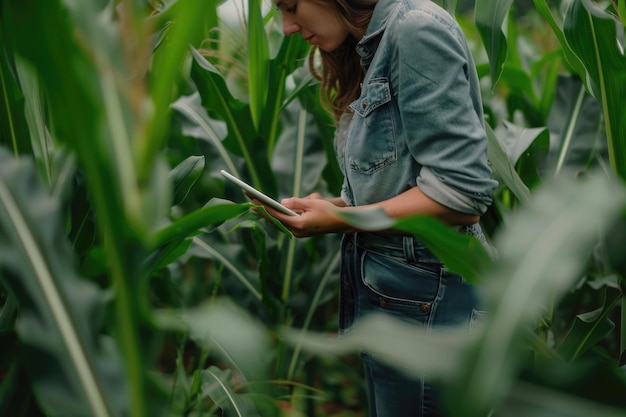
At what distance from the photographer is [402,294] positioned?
0.81m

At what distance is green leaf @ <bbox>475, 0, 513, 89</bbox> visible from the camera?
0.89 m

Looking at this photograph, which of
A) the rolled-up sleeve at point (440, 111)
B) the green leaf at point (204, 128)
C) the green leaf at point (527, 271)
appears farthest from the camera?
the green leaf at point (204, 128)

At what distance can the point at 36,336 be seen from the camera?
1.45 feet

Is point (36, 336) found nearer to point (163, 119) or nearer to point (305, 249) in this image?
point (163, 119)

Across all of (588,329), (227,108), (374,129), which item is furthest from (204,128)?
(588,329)

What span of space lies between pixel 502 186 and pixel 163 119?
95 cm

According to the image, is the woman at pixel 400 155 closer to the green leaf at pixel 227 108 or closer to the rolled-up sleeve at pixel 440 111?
Answer: the rolled-up sleeve at pixel 440 111

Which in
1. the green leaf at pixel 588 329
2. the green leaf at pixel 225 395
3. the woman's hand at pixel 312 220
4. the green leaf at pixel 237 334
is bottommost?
the green leaf at pixel 588 329

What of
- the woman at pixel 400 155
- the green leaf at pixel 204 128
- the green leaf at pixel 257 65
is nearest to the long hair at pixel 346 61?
the woman at pixel 400 155

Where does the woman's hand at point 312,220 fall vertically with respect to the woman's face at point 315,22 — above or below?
below

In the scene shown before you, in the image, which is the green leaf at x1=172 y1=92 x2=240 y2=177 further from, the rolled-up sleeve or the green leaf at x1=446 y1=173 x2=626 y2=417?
the green leaf at x1=446 y1=173 x2=626 y2=417

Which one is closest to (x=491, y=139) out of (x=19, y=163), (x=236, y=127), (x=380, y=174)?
(x=380, y=174)

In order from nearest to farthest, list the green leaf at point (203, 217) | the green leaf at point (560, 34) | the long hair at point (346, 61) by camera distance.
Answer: the green leaf at point (203, 217) < the long hair at point (346, 61) < the green leaf at point (560, 34)

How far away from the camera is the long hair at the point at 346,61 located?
805 mm
